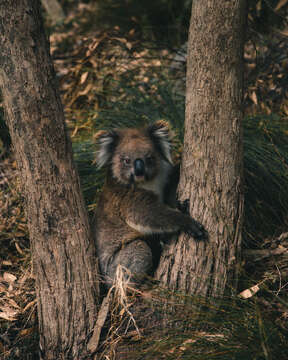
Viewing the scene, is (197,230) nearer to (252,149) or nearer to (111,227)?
(111,227)

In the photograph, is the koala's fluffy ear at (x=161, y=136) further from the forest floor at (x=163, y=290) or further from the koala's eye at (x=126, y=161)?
the forest floor at (x=163, y=290)

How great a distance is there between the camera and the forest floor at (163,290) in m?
2.27

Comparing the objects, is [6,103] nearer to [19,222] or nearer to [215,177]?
[215,177]

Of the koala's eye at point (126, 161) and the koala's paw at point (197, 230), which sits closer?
the koala's paw at point (197, 230)

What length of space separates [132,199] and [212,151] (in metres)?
0.86

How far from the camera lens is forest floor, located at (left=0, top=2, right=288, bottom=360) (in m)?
2.27

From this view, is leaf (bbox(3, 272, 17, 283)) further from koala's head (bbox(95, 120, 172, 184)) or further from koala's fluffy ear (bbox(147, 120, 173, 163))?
koala's fluffy ear (bbox(147, 120, 173, 163))

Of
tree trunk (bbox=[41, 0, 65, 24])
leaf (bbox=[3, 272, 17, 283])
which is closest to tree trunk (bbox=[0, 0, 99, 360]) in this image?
leaf (bbox=[3, 272, 17, 283])

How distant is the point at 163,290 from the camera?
263 cm

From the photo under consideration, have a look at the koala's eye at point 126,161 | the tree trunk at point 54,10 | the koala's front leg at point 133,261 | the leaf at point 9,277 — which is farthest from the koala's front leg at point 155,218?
the tree trunk at point 54,10

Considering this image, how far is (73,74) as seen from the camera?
5.34 metres

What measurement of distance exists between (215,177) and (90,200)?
5.97ft

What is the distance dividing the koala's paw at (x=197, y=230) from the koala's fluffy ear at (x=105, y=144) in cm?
107

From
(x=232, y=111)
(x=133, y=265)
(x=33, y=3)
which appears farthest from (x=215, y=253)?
(x=33, y=3)
